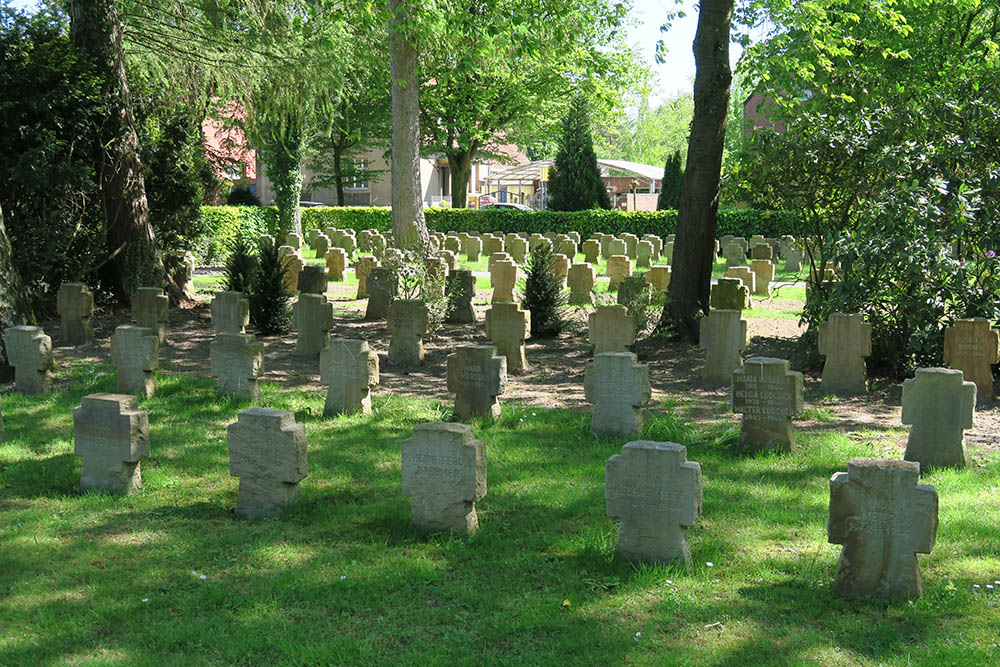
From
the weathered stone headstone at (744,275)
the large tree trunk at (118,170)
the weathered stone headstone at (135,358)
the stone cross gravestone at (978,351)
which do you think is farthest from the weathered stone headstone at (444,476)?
the weathered stone headstone at (744,275)

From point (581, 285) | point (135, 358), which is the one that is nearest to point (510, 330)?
point (135, 358)

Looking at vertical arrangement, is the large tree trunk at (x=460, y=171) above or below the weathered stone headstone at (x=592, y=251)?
above

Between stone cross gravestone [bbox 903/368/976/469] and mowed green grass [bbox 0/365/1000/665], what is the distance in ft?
0.65

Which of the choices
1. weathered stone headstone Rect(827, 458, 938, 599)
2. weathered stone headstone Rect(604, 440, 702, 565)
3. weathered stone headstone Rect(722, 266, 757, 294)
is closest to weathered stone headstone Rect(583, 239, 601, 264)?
weathered stone headstone Rect(722, 266, 757, 294)

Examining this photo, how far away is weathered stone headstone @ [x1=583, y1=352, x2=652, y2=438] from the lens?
8367 mm

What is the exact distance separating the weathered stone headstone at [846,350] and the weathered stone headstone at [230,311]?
7.16 metres

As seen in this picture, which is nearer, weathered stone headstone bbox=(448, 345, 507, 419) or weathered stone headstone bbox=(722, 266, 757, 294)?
weathered stone headstone bbox=(448, 345, 507, 419)

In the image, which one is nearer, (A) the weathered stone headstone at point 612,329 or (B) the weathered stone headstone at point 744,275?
(A) the weathered stone headstone at point 612,329

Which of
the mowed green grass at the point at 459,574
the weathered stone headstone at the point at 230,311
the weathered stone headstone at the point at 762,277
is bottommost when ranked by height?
the mowed green grass at the point at 459,574

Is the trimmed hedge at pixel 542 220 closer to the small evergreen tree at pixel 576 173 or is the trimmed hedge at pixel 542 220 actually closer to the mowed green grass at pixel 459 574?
the small evergreen tree at pixel 576 173

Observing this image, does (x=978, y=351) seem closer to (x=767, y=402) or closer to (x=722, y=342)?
(x=722, y=342)

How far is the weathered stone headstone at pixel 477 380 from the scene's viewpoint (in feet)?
28.8

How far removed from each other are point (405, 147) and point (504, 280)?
3.10 meters

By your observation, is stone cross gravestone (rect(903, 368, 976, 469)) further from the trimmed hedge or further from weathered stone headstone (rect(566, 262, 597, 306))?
the trimmed hedge
